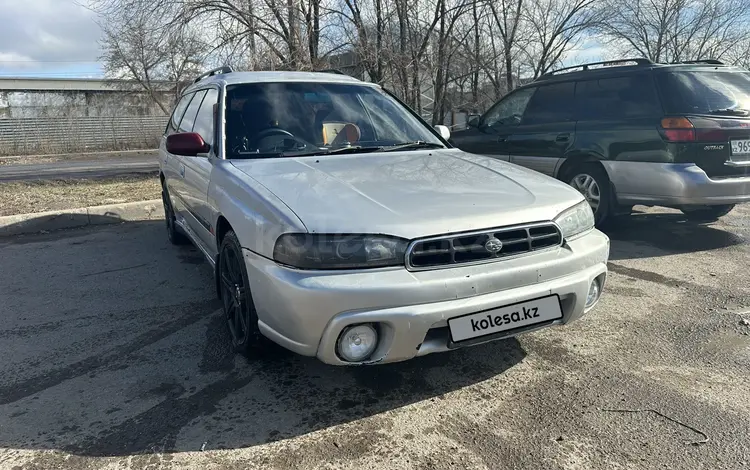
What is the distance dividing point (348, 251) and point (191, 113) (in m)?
3.09

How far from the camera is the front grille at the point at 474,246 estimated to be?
7.83 feet

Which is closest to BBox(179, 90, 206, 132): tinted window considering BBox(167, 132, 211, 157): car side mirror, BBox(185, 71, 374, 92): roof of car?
BBox(185, 71, 374, 92): roof of car

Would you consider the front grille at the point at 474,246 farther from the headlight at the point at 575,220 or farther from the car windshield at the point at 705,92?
the car windshield at the point at 705,92

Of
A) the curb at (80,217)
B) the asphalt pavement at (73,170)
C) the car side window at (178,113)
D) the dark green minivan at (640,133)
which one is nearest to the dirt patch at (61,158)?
the asphalt pavement at (73,170)

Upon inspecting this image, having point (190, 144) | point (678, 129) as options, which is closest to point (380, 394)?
point (190, 144)

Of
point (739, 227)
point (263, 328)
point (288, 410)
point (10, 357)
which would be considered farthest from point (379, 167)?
point (739, 227)

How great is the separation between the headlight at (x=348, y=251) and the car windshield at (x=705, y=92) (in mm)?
4193

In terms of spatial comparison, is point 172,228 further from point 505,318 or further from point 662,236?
point 662,236

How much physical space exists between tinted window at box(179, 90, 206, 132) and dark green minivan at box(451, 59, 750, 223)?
366 cm

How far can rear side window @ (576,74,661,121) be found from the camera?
5.52 m

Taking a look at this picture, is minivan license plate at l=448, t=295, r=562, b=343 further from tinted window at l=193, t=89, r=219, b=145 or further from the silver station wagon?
tinted window at l=193, t=89, r=219, b=145

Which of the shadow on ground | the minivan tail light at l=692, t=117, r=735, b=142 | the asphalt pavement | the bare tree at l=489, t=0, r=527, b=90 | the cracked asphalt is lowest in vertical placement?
the cracked asphalt

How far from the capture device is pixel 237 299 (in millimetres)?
3010

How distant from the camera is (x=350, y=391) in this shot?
2.78m
